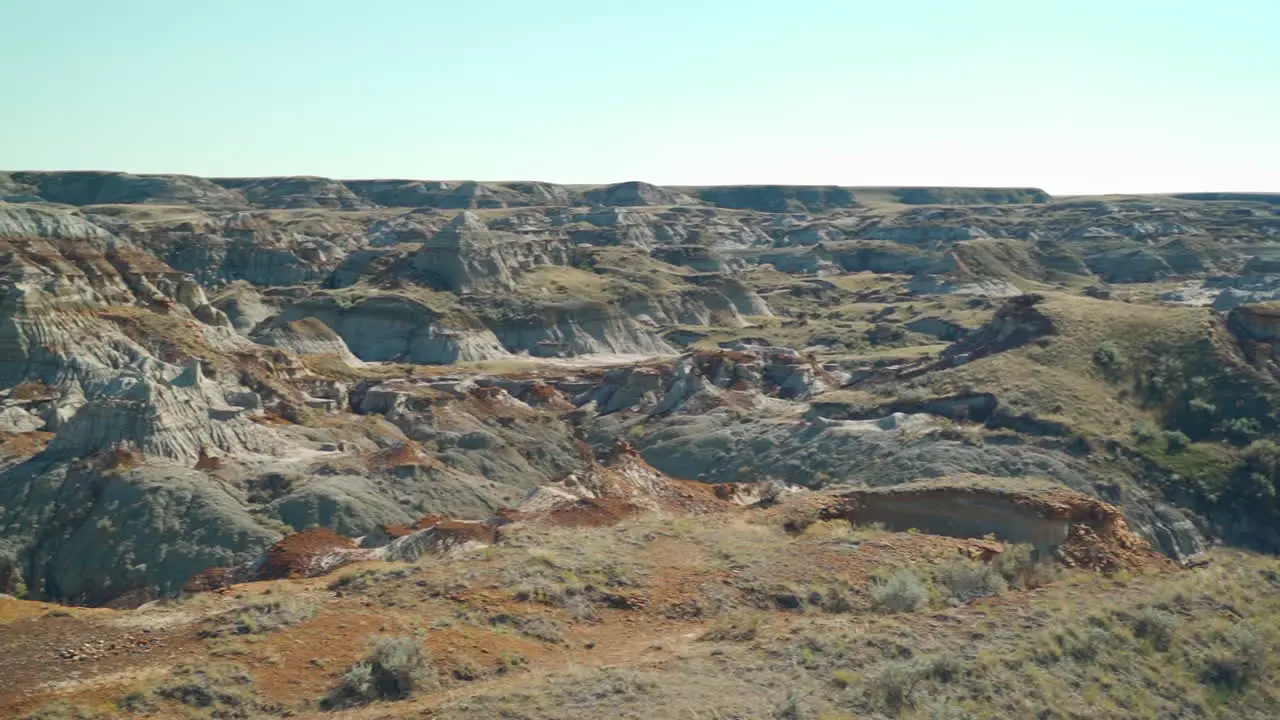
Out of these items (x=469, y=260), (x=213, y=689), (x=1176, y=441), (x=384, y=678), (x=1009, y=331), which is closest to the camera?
(x=213, y=689)

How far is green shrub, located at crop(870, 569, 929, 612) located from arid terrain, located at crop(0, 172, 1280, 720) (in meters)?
0.06

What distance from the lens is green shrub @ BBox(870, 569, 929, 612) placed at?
18594mm

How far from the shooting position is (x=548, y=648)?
56.9ft

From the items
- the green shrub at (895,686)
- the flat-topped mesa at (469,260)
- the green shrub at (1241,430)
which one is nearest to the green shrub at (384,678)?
the green shrub at (895,686)

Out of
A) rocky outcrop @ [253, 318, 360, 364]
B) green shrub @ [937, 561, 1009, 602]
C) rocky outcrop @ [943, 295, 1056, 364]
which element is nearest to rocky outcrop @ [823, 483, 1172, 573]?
green shrub @ [937, 561, 1009, 602]

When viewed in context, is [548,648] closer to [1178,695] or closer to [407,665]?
[407,665]

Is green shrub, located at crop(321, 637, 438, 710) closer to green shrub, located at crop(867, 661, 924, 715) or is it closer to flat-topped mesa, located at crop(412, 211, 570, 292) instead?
green shrub, located at crop(867, 661, 924, 715)

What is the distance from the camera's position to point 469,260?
113 metres

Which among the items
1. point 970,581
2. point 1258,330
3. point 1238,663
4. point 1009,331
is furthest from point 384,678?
point 1258,330

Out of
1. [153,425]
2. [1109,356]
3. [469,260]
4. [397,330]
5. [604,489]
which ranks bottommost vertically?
[397,330]

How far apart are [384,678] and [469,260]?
9927 centimetres

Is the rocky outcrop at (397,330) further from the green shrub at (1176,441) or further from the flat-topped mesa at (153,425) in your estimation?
the green shrub at (1176,441)

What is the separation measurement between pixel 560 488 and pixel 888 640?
20.1 meters

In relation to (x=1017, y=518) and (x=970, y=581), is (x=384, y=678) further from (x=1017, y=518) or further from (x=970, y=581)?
(x=1017, y=518)
